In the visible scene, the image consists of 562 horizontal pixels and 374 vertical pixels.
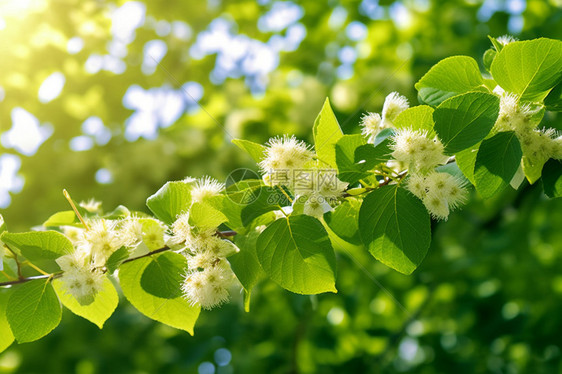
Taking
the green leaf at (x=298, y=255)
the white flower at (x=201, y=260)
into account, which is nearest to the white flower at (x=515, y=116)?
the green leaf at (x=298, y=255)

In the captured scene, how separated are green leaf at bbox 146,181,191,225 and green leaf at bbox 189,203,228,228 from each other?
3.0 inches

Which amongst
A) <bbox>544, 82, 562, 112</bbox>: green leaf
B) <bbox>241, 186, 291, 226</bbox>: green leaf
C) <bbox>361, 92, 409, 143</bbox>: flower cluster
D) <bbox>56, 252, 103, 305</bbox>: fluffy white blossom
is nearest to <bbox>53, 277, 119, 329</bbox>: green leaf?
<bbox>56, 252, 103, 305</bbox>: fluffy white blossom

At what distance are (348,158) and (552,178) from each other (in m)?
0.48

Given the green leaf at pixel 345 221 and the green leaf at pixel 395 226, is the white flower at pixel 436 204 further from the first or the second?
the green leaf at pixel 345 221

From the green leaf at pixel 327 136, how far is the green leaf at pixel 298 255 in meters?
0.15

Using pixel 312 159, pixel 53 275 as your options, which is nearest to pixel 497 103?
pixel 312 159

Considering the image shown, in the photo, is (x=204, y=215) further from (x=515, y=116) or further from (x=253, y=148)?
(x=515, y=116)

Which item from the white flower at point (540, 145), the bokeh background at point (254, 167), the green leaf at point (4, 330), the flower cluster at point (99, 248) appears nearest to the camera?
the white flower at point (540, 145)

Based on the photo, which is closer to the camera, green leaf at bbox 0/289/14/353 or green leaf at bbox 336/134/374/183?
green leaf at bbox 336/134/374/183

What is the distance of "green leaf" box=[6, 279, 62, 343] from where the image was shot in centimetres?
121

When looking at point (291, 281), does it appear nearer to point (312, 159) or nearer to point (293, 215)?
point (293, 215)

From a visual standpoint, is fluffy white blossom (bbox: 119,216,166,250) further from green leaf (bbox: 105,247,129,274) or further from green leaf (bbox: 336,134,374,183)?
green leaf (bbox: 336,134,374,183)

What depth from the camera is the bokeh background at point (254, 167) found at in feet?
12.3

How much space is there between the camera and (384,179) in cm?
117
